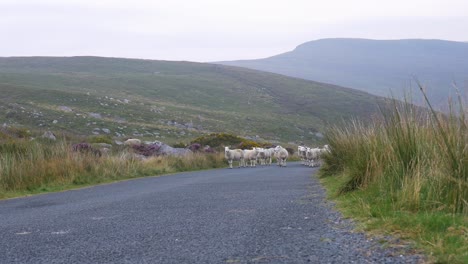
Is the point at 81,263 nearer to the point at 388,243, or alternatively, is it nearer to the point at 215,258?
the point at 215,258

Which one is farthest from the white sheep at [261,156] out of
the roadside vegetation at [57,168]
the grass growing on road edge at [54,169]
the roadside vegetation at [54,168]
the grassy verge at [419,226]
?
the grassy verge at [419,226]

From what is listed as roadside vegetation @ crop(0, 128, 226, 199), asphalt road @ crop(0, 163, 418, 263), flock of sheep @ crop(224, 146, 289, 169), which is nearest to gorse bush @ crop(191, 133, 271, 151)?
flock of sheep @ crop(224, 146, 289, 169)

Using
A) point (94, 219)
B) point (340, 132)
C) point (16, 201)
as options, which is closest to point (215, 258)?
point (94, 219)

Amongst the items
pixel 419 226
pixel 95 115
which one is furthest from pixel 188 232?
pixel 95 115

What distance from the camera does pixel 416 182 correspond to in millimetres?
7363

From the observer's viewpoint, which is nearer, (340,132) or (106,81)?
(340,132)

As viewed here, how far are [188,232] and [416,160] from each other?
347 centimetres

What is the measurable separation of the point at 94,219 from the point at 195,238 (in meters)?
2.61

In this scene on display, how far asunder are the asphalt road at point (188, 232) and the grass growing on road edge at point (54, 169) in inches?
156

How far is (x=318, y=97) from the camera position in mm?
104875

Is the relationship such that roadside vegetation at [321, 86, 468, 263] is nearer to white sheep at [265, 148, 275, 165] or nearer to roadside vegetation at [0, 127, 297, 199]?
roadside vegetation at [0, 127, 297, 199]

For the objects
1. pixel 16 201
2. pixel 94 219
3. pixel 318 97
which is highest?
pixel 94 219

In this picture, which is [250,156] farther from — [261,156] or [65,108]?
[65,108]

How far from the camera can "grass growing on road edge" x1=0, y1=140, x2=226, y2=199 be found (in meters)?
15.5
